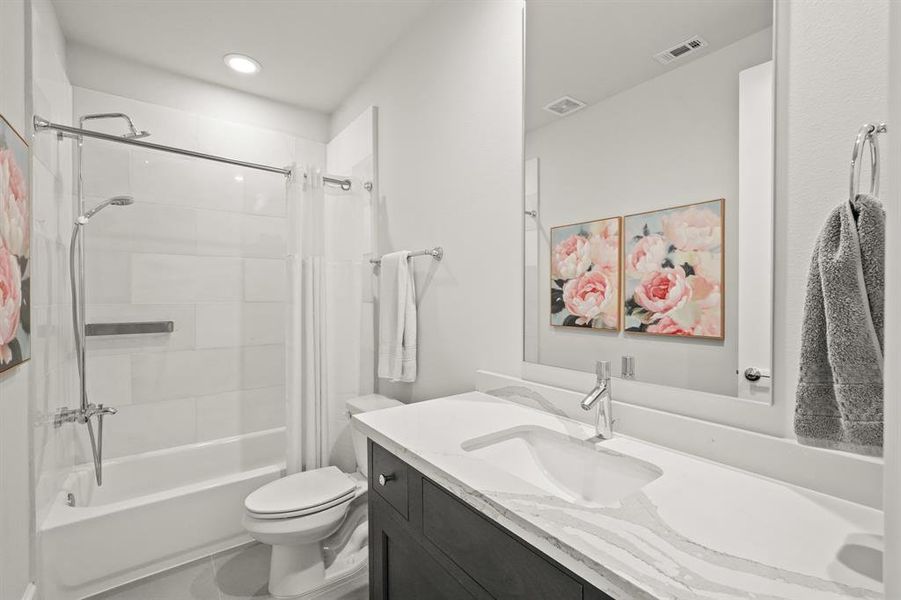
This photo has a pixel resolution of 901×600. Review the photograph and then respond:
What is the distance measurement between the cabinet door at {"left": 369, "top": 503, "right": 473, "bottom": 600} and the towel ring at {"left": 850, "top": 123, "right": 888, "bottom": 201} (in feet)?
3.36

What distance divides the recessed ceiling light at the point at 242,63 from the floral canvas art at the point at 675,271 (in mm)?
2264

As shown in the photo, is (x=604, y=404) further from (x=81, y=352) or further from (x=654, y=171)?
(x=81, y=352)

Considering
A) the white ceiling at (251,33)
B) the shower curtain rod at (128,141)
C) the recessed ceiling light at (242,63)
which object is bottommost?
the shower curtain rod at (128,141)

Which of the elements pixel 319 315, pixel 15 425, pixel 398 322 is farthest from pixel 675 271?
pixel 15 425

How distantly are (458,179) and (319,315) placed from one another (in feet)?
3.15

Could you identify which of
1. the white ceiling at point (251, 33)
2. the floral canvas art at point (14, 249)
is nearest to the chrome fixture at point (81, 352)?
the floral canvas art at point (14, 249)

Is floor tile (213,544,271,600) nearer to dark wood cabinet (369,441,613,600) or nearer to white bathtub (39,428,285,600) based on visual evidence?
white bathtub (39,428,285,600)

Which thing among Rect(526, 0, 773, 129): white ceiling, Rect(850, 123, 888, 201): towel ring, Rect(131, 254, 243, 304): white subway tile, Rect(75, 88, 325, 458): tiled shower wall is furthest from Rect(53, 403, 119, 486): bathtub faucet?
Rect(850, 123, 888, 201): towel ring

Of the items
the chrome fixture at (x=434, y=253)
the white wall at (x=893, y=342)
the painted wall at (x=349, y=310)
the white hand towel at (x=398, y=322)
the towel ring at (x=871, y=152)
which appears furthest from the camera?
the painted wall at (x=349, y=310)

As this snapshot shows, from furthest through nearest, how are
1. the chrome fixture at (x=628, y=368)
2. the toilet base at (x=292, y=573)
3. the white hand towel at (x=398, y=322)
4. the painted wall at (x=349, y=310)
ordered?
the painted wall at (x=349, y=310) → the white hand towel at (x=398, y=322) → the toilet base at (x=292, y=573) → the chrome fixture at (x=628, y=368)

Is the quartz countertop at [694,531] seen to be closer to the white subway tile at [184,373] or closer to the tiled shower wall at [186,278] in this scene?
the tiled shower wall at [186,278]

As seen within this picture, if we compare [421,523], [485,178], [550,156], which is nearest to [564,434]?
[421,523]

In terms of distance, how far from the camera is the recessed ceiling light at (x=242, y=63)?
229 centimetres

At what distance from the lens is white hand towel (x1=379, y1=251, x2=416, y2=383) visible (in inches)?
77.5
